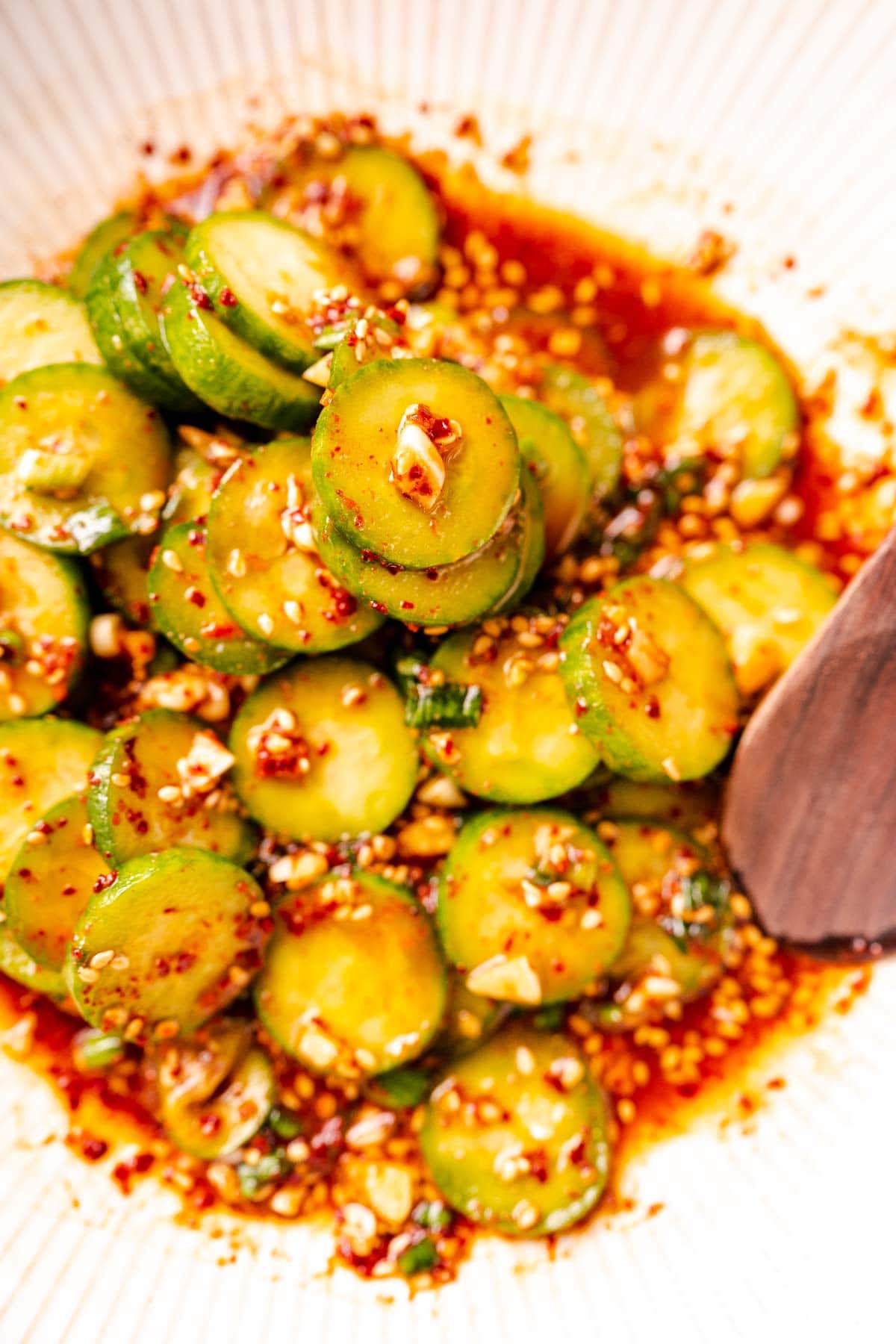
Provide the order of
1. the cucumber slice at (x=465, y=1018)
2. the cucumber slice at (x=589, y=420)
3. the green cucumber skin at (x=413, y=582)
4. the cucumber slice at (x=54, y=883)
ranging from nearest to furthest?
the green cucumber skin at (x=413, y=582), the cucumber slice at (x=54, y=883), the cucumber slice at (x=465, y=1018), the cucumber slice at (x=589, y=420)

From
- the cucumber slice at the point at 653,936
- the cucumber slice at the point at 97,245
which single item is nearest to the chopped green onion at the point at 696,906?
the cucumber slice at the point at 653,936

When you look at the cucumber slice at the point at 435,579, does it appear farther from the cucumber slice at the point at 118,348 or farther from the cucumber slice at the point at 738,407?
the cucumber slice at the point at 738,407

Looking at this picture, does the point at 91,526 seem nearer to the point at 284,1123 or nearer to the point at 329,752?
the point at 329,752

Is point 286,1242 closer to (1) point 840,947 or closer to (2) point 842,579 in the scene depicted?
(1) point 840,947

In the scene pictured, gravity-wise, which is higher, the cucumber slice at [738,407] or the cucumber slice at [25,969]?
the cucumber slice at [738,407]

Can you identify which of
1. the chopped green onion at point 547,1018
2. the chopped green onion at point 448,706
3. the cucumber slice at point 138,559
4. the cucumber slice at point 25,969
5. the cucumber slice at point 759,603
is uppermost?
the cucumber slice at point 138,559

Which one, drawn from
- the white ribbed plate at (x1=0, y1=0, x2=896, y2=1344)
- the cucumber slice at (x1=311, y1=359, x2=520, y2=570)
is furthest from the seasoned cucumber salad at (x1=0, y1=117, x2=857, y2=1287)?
the white ribbed plate at (x1=0, y1=0, x2=896, y2=1344)

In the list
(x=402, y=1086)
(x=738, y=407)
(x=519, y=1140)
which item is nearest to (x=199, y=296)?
(x=738, y=407)
